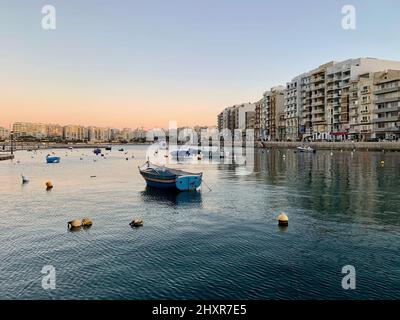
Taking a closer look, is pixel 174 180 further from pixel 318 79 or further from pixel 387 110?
pixel 318 79

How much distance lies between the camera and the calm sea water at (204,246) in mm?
17359

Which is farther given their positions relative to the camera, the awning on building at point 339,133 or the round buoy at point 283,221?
the awning on building at point 339,133

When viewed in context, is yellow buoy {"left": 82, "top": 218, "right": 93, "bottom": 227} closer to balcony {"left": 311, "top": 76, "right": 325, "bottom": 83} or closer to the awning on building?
the awning on building

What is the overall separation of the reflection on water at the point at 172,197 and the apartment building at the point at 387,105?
379ft

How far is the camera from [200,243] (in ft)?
80.7

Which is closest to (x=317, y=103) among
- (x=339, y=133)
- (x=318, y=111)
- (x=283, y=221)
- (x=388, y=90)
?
(x=318, y=111)

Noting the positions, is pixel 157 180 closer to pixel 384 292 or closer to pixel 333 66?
pixel 384 292

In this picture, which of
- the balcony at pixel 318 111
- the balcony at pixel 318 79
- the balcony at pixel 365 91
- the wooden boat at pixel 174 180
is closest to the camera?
the wooden boat at pixel 174 180

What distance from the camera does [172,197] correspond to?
4491cm

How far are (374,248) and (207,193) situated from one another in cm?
2637

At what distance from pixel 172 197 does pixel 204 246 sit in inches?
840

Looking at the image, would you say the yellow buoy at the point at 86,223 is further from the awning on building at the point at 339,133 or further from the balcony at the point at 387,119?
the awning on building at the point at 339,133

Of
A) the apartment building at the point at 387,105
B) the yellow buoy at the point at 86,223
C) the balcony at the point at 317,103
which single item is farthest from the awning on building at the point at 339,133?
the yellow buoy at the point at 86,223
